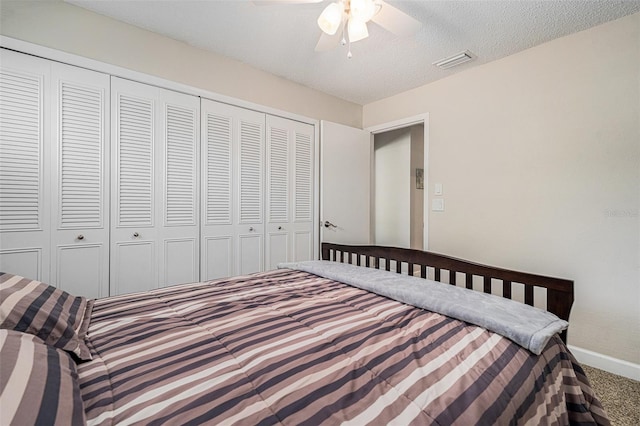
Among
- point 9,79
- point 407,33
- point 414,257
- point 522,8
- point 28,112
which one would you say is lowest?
point 414,257

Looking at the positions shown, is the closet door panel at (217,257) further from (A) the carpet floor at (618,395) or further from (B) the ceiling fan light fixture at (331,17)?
(A) the carpet floor at (618,395)

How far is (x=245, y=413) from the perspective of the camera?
0.64 meters

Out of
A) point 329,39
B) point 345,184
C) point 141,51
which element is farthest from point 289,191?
point 141,51

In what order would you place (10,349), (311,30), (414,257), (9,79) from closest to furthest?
(10,349), (9,79), (414,257), (311,30)

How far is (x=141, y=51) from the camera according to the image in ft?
7.42

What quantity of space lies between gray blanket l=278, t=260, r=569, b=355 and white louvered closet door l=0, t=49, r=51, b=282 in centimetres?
188

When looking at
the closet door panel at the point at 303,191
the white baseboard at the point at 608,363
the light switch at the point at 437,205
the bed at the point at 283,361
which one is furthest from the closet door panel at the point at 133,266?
the white baseboard at the point at 608,363

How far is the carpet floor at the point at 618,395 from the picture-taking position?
1593mm

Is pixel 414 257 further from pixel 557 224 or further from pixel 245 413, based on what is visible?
pixel 245 413

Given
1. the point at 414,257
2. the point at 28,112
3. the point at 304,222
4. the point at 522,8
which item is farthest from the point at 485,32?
A: the point at 28,112

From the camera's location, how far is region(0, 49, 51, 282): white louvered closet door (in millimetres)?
1780

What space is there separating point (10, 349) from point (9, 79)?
2.04m

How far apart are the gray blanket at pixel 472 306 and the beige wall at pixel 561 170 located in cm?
141

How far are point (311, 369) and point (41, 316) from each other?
2.61 feet
